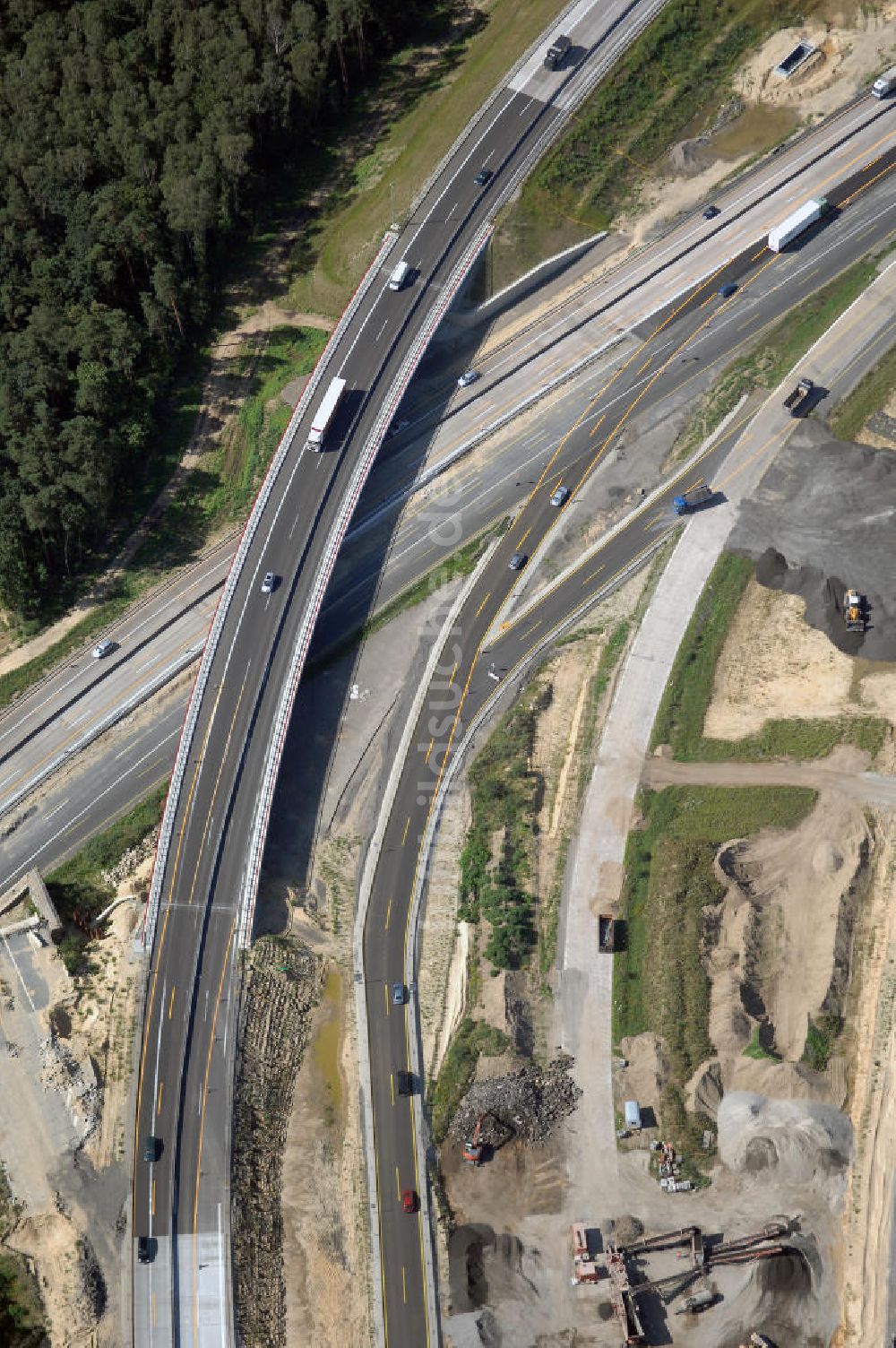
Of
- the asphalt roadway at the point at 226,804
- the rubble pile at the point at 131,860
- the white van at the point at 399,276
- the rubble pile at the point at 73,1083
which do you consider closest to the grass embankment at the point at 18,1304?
the asphalt roadway at the point at 226,804

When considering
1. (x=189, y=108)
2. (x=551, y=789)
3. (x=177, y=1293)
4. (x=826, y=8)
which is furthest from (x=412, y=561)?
(x=826, y=8)

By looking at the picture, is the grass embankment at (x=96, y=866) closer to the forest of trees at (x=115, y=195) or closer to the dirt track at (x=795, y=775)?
the forest of trees at (x=115, y=195)

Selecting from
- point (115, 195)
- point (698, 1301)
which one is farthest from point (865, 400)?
point (698, 1301)

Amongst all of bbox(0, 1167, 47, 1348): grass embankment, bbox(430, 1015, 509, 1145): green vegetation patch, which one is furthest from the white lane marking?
bbox(430, 1015, 509, 1145): green vegetation patch

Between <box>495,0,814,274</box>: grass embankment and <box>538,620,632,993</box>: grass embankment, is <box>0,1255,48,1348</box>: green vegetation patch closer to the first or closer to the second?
<box>538,620,632,993</box>: grass embankment

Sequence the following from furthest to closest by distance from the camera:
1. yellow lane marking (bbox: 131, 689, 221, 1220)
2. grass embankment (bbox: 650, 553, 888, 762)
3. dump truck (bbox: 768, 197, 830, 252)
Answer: dump truck (bbox: 768, 197, 830, 252)
grass embankment (bbox: 650, 553, 888, 762)
yellow lane marking (bbox: 131, 689, 221, 1220)

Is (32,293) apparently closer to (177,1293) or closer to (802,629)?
(802,629)
